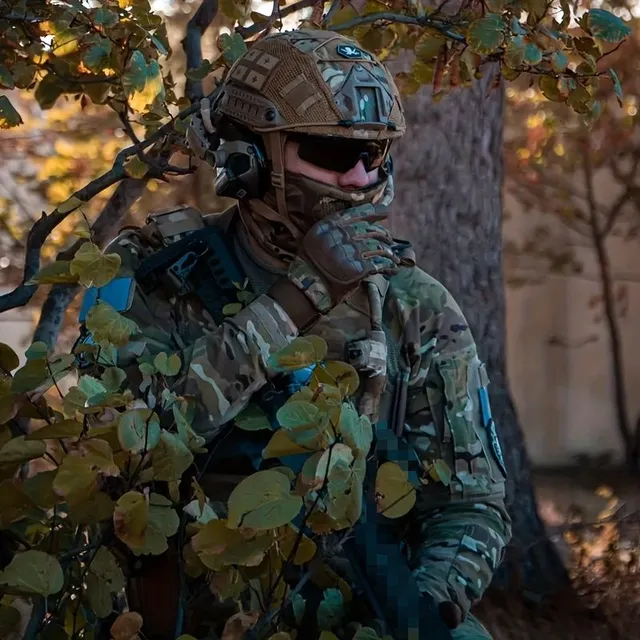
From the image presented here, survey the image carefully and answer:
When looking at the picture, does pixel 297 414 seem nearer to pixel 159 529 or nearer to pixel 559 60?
pixel 159 529

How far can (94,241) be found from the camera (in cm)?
316

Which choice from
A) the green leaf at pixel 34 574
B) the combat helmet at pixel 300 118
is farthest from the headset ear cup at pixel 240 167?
the green leaf at pixel 34 574

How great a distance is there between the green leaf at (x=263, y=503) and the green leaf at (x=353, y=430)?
11 centimetres

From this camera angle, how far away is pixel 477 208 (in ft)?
14.9

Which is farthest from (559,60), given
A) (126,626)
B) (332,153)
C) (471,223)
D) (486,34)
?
(471,223)

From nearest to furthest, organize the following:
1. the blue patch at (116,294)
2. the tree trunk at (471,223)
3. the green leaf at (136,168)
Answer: the blue patch at (116,294), the green leaf at (136,168), the tree trunk at (471,223)

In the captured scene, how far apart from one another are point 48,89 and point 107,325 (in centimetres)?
157

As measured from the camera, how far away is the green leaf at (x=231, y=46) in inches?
102

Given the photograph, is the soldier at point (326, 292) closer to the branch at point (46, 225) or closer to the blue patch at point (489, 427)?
the blue patch at point (489, 427)

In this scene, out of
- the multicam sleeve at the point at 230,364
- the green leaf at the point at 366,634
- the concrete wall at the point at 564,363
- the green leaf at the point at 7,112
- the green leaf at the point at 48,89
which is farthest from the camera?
the concrete wall at the point at 564,363

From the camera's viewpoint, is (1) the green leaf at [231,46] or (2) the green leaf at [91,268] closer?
(2) the green leaf at [91,268]

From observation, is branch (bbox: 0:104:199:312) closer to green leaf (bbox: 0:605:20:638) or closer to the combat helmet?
the combat helmet

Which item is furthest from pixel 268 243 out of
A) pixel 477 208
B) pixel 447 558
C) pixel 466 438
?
pixel 477 208

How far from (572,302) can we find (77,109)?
6.19 m
